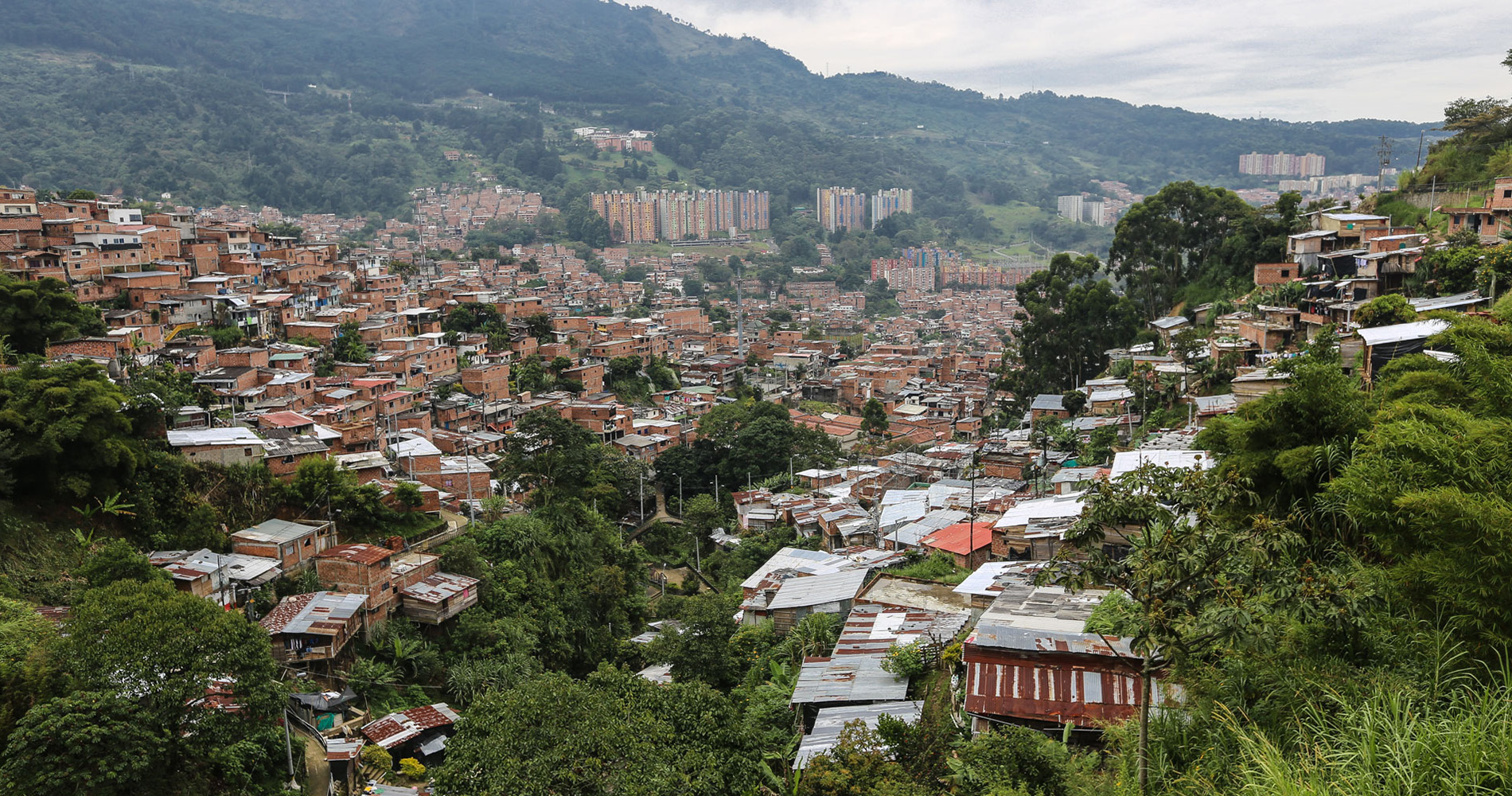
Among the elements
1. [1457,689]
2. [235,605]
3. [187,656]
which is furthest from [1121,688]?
[235,605]

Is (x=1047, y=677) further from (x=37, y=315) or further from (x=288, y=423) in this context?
(x=37, y=315)

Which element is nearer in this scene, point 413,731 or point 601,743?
point 601,743

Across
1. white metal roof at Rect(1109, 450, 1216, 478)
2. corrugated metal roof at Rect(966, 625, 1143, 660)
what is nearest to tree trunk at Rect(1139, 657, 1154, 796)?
corrugated metal roof at Rect(966, 625, 1143, 660)

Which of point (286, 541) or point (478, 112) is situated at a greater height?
point (478, 112)

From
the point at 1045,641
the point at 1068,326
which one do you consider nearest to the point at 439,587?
the point at 1045,641

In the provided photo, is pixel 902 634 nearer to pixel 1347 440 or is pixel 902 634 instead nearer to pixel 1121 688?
pixel 1121 688

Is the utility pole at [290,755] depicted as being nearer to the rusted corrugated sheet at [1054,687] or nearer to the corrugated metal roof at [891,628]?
the corrugated metal roof at [891,628]

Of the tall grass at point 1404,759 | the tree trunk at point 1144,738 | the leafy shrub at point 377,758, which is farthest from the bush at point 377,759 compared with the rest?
the tall grass at point 1404,759

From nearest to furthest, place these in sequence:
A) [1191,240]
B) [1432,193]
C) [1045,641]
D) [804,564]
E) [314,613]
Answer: [1045,641]
[314,613]
[804,564]
[1432,193]
[1191,240]
